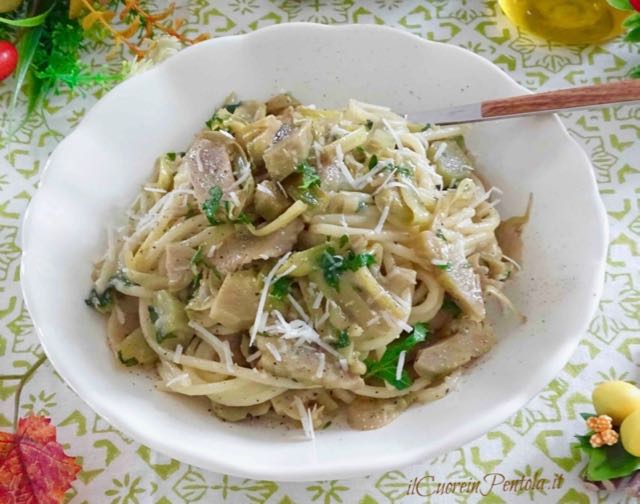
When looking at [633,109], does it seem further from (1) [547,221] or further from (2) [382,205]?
(2) [382,205]

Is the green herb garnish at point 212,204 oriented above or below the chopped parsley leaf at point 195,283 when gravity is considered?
above

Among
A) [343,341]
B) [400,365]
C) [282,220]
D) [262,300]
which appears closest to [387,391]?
[400,365]

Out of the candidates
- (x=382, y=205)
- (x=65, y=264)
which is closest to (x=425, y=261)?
(x=382, y=205)

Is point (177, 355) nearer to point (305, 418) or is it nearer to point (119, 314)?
point (119, 314)

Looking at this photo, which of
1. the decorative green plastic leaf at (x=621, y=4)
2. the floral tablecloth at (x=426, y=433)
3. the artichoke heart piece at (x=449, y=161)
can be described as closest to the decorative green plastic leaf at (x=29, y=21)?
the floral tablecloth at (x=426, y=433)

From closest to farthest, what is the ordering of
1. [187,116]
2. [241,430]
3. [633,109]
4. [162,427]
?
[162,427] → [241,430] → [187,116] → [633,109]

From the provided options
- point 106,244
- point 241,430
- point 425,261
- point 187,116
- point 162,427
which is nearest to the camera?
point 162,427

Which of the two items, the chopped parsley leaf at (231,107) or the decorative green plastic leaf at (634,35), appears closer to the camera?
the chopped parsley leaf at (231,107)

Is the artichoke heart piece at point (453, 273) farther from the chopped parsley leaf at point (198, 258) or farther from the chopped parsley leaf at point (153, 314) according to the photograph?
the chopped parsley leaf at point (153, 314)
